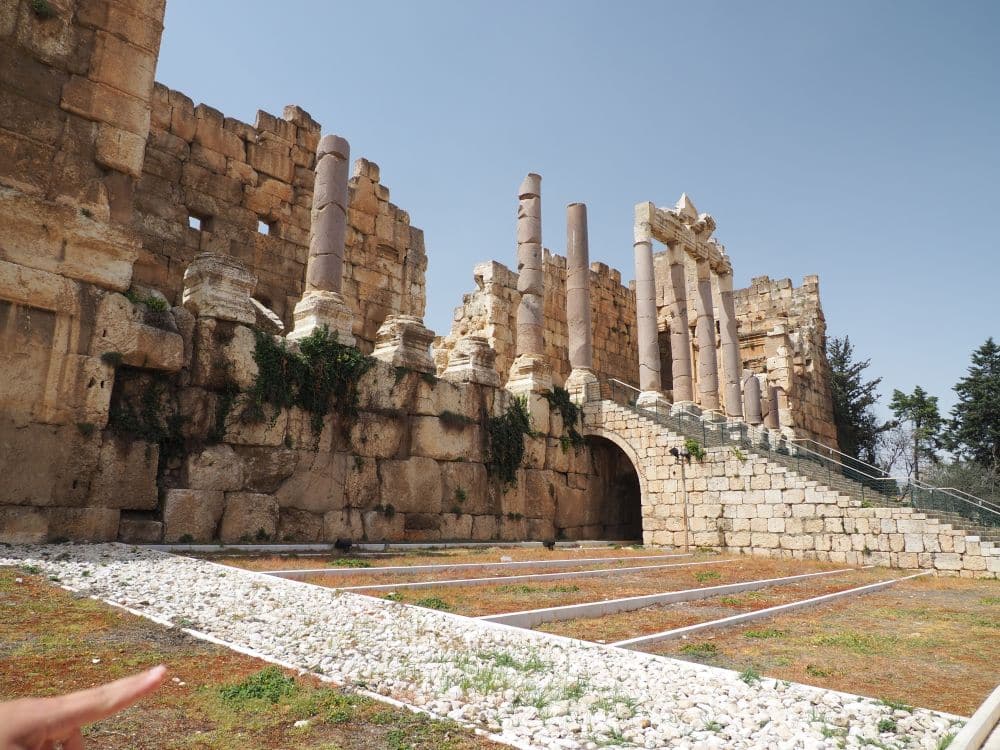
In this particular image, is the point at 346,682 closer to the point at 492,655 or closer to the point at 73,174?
the point at 492,655

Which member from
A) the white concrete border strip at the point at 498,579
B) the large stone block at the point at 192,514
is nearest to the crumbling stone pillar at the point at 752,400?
the white concrete border strip at the point at 498,579

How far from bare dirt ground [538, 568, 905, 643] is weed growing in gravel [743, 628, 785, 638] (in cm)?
40

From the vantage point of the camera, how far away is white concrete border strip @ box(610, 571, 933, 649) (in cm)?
528

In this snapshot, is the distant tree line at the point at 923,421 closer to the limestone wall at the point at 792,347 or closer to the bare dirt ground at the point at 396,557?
the limestone wall at the point at 792,347

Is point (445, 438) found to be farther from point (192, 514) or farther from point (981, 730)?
point (981, 730)

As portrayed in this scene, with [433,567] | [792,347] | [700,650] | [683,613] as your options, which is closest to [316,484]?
[433,567]

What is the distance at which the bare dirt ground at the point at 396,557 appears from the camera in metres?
8.23

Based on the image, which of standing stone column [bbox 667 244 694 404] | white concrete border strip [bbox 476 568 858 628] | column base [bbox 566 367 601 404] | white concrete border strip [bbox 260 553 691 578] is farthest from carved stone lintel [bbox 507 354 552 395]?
white concrete border strip [bbox 476 568 858 628]

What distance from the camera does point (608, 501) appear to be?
18.9 metres

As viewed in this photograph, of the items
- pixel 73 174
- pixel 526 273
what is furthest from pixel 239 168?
pixel 526 273

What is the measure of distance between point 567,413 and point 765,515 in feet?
17.2

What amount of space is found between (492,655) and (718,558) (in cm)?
1074

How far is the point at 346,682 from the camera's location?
3.86m

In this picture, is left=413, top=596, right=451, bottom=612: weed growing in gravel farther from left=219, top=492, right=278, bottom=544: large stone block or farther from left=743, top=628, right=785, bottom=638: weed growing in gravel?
left=219, top=492, right=278, bottom=544: large stone block
